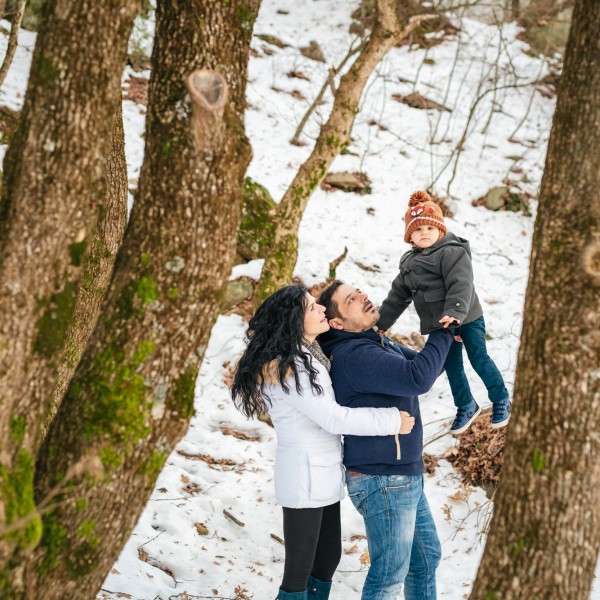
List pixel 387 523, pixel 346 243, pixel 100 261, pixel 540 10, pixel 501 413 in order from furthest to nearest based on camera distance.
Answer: pixel 540 10 < pixel 346 243 < pixel 100 261 < pixel 501 413 < pixel 387 523

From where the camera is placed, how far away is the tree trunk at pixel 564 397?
2.25m

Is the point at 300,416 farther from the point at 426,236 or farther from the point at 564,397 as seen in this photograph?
the point at 426,236

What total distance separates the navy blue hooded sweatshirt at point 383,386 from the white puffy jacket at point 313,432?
0.31ft

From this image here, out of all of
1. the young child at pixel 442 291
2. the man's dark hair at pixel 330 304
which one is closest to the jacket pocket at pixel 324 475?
the man's dark hair at pixel 330 304

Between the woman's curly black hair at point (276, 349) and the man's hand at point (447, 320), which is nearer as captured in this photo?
the woman's curly black hair at point (276, 349)

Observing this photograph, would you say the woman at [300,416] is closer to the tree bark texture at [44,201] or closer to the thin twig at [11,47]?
the tree bark texture at [44,201]

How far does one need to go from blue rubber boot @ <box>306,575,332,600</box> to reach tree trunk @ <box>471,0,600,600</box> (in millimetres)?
1317

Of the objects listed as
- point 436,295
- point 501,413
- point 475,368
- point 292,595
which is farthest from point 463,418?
point 292,595

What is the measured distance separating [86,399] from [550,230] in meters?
1.86

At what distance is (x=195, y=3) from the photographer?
8.14 feet

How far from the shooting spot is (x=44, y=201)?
2236 millimetres

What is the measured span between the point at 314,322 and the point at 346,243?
6.68 m

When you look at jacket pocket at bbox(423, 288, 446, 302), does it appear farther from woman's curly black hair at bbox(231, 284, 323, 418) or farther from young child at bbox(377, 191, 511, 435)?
woman's curly black hair at bbox(231, 284, 323, 418)

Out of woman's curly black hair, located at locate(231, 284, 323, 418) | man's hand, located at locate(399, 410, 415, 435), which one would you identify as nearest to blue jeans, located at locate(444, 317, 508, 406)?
man's hand, located at locate(399, 410, 415, 435)
